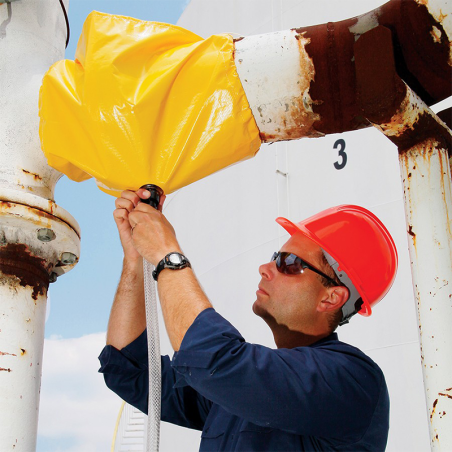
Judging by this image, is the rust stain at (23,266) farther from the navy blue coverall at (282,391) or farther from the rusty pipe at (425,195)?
the rusty pipe at (425,195)

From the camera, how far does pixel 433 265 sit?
114 centimetres

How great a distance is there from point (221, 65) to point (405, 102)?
16.1 inches

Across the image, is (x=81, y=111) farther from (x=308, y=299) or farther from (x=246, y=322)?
(x=246, y=322)

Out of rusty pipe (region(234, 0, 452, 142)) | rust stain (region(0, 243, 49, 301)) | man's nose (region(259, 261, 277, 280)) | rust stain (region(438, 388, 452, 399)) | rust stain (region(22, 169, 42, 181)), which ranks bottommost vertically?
rust stain (region(438, 388, 452, 399))

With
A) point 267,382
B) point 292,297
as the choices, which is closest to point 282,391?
point 267,382

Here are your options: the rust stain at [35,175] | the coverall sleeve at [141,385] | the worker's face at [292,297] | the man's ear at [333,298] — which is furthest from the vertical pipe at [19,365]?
the man's ear at [333,298]

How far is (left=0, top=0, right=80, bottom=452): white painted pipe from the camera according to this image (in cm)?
129

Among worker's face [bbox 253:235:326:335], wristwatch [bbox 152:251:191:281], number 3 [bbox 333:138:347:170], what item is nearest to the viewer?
wristwatch [bbox 152:251:191:281]

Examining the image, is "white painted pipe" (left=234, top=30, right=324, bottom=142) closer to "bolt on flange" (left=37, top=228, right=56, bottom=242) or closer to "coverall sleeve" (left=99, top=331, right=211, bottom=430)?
"bolt on flange" (left=37, top=228, right=56, bottom=242)

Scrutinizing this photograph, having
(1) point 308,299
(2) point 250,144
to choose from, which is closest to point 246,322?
(1) point 308,299

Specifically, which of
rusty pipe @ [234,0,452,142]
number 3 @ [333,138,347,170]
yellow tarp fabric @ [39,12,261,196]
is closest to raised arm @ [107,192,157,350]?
yellow tarp fabric @ [39,12,261,196]

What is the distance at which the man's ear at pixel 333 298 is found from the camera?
175 centimetres

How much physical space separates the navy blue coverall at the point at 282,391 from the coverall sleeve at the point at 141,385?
25cm

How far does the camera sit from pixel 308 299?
1736 mm
